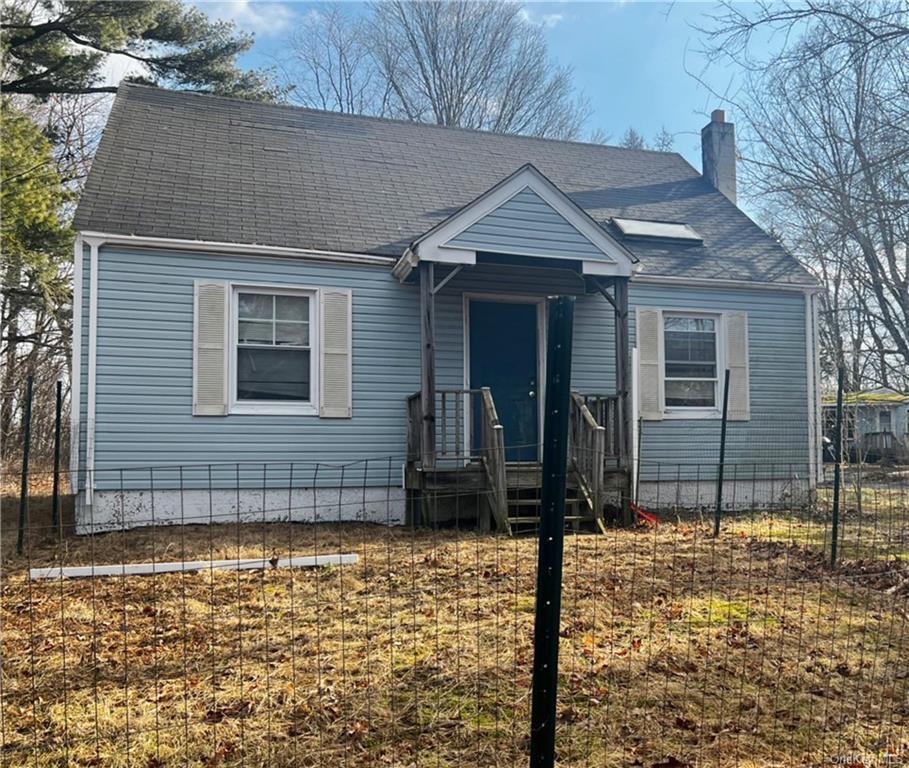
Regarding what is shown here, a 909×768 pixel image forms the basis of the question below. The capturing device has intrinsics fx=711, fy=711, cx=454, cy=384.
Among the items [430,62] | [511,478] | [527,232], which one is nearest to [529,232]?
[527,232]

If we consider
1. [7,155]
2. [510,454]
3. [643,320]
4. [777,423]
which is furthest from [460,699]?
[7,155]

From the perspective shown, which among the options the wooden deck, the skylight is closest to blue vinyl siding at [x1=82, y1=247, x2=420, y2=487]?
the wooden deck

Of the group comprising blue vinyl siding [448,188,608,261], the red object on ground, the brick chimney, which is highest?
the brick chimney

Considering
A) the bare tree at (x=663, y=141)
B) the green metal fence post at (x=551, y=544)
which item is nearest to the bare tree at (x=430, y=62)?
the bare tree at (x=663, y=141)

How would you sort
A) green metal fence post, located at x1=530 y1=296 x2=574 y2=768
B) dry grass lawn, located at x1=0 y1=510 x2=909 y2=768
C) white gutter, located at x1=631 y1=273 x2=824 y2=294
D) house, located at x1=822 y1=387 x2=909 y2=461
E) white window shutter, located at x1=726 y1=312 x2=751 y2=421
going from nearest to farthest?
green metal fence post, located at x1=530 y1=296 x2=574 y2=768, dry grass lawn, located at x1=0 y1=510 x2=909 y2=768, white gutter, located at x1=631 y1=273 x2=824 y2=294, white window shutter, located at x1=726 y1=312 x2=751 y2=421, house, located at x1=822 y1=387 x2=909 y2=461

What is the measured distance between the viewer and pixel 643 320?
10305 mm

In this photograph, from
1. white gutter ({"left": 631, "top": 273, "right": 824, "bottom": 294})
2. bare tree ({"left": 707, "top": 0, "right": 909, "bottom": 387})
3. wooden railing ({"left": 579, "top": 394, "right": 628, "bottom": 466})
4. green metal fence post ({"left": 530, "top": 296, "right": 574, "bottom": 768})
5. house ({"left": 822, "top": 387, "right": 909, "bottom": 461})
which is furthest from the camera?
house ({"left": 822, "top": 387, "right": 909, "bottom": 461})

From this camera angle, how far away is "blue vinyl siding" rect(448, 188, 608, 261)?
8.36 meters

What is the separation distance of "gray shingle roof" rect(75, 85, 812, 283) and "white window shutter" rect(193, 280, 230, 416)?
0.74 meters

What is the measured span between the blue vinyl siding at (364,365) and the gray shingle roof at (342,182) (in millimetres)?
405

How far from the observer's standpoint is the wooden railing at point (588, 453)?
7.93 metres

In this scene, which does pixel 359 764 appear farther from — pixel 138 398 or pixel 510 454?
pixel 510 454

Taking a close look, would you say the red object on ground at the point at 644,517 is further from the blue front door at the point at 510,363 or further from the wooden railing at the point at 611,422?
the blue front door at the point at 510,363

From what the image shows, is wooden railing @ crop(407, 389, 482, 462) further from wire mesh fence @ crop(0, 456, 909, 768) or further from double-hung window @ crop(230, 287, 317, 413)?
wire mesh fence @ crop(0, 456, 909, 768)
